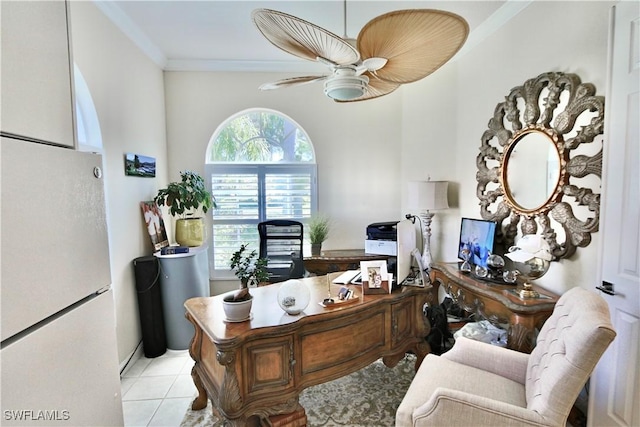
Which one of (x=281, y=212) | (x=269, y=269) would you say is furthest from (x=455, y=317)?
(x=281, y=212)

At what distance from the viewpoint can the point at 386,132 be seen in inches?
161

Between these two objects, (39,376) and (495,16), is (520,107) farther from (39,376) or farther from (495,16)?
(39,376)

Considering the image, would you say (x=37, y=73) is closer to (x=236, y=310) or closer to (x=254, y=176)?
(x=236, y=310)

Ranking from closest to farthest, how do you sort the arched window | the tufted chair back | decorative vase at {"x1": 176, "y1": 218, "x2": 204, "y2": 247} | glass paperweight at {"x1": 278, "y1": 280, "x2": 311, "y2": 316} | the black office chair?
the tufted chair back, glass paperweight at {"x1": 278, "y1": 280, "x2": 311, "y2": 316}, decorative vase at {"x1": 176, "y1": 218, "x2": 204, "y2": 247}, the black office chair, the arched window

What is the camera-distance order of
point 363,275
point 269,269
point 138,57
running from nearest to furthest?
point 363,275 → point 138,57 → point 269,269

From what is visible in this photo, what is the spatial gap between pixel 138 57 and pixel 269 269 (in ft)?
8.27

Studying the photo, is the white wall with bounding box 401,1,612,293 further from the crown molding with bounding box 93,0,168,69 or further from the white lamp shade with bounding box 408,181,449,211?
the crown molding with bounding box 93,0,168,69

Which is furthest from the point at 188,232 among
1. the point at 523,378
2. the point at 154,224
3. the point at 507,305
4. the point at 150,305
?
the point at 523,378

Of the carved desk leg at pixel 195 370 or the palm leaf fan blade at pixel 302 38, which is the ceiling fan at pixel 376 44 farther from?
the carved desk leg at pixel 195 370

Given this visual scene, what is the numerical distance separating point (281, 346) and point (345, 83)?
1521 mm

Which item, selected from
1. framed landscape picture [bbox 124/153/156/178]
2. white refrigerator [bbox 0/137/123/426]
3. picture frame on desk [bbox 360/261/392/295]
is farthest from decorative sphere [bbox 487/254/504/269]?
framed landscape picture [bbox 124/153/156/178]

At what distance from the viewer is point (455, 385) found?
5.39ft

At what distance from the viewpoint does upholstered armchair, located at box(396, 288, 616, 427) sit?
1.27 m

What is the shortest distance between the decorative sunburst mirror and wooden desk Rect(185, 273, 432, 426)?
1046 mm
